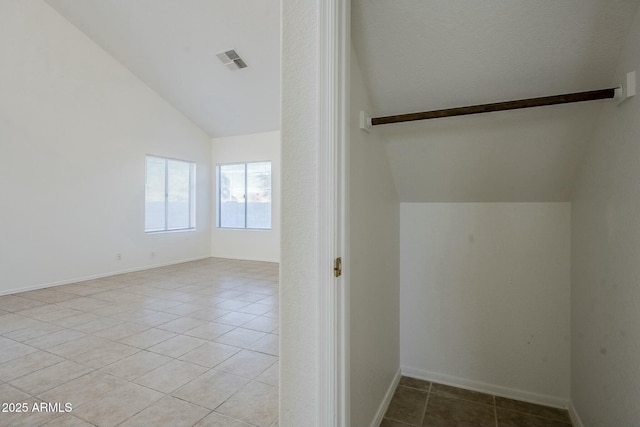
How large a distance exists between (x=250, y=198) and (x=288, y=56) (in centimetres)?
604

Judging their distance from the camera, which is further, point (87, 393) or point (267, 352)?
point (267, 352)

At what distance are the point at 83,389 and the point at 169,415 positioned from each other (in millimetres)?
718

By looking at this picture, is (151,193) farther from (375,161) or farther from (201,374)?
(375,161)

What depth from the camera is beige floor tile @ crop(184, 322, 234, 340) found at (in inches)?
114

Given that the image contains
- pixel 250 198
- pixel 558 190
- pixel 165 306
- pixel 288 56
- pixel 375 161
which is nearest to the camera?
pixel 288 56

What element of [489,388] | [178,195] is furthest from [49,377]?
[178,195]

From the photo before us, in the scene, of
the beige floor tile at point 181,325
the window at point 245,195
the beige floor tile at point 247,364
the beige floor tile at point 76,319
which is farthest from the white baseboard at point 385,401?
the window at point 245,195

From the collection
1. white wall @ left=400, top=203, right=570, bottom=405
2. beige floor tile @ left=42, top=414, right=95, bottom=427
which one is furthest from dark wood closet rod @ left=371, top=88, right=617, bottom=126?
beige floor tile @ left=42, top=414, right=95, bottom=427

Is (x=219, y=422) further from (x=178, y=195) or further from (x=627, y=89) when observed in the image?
(x=178, y=195)

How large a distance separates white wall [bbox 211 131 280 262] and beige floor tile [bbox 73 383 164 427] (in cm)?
430

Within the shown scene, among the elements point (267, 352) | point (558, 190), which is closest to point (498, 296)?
point (558, 190)

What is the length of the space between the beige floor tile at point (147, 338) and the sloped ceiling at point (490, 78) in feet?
8.41

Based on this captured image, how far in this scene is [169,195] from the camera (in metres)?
6.45

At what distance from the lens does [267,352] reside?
2.57 m
